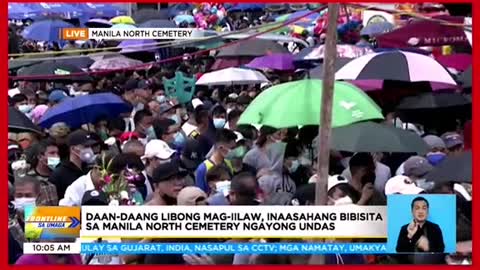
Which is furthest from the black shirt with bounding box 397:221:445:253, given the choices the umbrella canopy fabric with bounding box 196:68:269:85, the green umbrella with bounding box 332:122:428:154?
the umbrella canopy fabric with bounding box 196:68:269:85

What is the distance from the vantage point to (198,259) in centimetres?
469

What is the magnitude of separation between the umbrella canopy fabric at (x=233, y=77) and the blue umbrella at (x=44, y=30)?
1.10 meters

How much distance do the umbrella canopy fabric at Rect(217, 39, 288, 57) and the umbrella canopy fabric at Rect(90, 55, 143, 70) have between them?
0.51m

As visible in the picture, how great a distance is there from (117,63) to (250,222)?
4.22 ft

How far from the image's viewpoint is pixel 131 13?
Answer: 17.5ft

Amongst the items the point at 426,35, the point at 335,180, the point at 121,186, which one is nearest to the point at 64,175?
the point at 121,186

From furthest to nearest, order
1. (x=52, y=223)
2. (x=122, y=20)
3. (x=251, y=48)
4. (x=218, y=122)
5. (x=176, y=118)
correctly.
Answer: (x=218, y=122)
(x=176, y=118)
(x=251, y=48)
(x=122, y=20)
(x=52, y=223)

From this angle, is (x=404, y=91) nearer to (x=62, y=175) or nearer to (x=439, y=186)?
(x=439, y=186)

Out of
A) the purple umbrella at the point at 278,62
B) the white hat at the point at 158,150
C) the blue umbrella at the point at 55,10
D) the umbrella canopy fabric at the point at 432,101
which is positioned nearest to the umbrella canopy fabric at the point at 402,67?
the umbrella canopy fabric at the point at 432,101

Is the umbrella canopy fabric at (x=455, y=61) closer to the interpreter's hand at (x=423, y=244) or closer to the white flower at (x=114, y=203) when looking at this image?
the interpreter's hand at (x=423, y=244)

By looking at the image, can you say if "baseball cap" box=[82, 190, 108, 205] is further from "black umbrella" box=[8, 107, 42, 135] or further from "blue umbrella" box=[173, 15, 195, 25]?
"blue umbrella" box=[173, 15, 195, 25]

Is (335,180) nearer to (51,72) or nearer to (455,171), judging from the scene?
(455,171)

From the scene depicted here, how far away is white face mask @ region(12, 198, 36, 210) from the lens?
480 centimetres

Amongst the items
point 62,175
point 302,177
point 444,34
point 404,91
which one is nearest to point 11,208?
point 62,175
